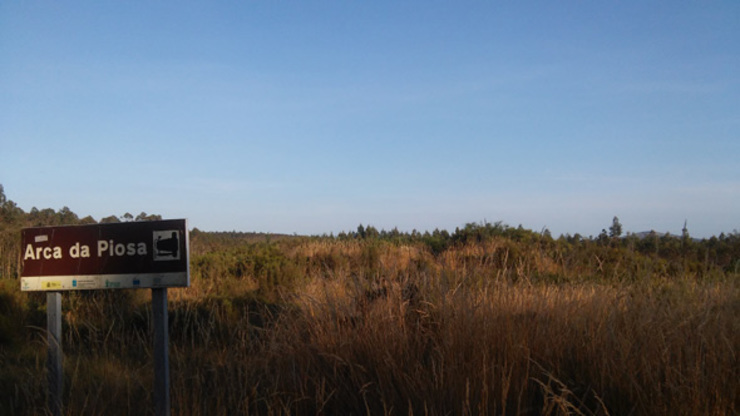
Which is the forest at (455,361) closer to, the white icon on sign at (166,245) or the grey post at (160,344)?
the grey post at (160,344)

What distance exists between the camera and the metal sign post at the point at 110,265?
13.8ft

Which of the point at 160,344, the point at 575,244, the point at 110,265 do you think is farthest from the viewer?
the point at 575,244

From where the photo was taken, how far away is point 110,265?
4.36m

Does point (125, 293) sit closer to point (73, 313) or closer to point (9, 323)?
point (73, 313)

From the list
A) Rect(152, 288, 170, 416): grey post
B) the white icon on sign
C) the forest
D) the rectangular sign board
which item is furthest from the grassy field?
the white icon on sign

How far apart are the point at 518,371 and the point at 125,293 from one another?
8512 millimetres

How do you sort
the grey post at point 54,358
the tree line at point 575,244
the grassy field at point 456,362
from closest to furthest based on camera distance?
1. the grassy field at point 456,362
2. the grey post at point 54,358
3. the tree line at point 575,244

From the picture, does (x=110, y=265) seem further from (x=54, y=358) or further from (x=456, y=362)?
(x=456, y=362)

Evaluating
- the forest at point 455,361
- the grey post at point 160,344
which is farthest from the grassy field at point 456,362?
the grey post at point 160,344

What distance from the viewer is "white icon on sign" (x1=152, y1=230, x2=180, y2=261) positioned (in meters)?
4.21

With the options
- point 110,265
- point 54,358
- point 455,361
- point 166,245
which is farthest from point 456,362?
point 54,358

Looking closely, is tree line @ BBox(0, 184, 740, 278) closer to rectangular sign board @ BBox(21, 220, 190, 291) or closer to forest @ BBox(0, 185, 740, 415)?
forest @ BBox(0, 185, 740, 415)

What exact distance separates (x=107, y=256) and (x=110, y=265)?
2.8 inches

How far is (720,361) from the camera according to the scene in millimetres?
4020
